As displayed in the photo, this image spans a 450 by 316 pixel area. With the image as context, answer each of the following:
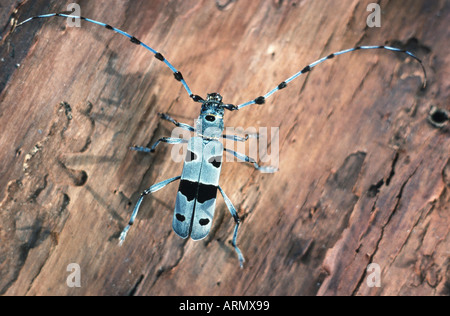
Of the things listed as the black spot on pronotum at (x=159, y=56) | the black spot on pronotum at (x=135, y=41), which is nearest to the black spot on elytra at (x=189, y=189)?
the black spot on pronotum at (x=159, y=56)

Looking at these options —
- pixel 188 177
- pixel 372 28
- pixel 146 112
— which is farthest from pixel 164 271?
pixel 372 28

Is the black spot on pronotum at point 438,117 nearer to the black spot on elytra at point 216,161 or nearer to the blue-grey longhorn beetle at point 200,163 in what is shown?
the blue-grey longhorn beetle at point 200,163

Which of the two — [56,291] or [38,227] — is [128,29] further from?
[56,291]

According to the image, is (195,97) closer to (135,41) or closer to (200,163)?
(200,163)

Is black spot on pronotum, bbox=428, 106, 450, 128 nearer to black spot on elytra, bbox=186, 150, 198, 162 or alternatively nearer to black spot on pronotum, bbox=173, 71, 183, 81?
black spot on elytra, bbox=186, 150, 198, 162

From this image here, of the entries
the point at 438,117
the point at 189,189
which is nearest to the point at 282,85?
the point at 189,189
